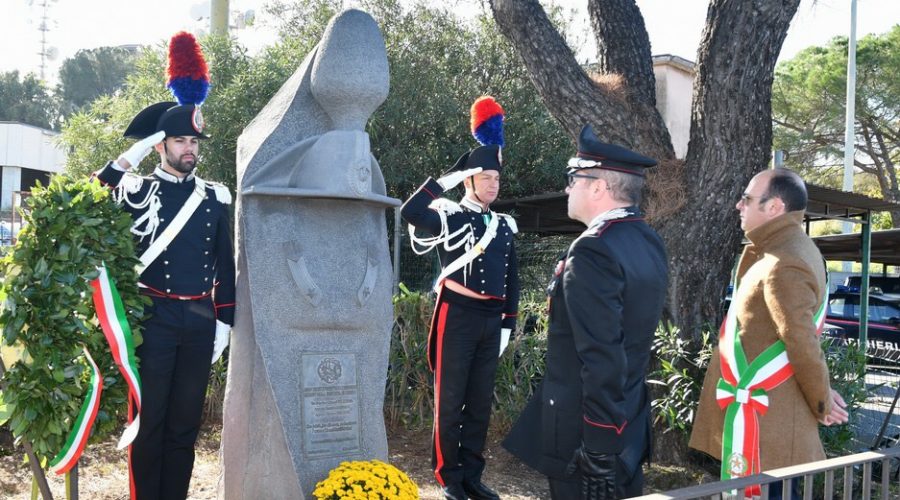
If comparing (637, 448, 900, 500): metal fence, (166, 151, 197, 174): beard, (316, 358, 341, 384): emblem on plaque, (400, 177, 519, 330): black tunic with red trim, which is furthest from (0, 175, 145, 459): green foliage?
(637, 448, 900, 500): metal fence

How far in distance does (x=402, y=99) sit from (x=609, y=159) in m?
7.33

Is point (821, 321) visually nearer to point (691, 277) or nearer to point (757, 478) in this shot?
point (757, 478)

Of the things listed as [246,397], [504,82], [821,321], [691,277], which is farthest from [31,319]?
[504,82]

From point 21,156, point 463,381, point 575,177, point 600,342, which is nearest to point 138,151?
point 575,177

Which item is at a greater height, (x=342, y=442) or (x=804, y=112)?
(x=804, y=112)

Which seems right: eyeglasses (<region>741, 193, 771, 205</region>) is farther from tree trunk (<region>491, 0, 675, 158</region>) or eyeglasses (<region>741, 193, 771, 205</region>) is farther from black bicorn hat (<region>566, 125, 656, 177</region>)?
tree trunk (<region>491, 0, 675, 158</region>)

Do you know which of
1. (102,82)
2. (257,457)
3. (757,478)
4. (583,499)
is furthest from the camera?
(102,82)

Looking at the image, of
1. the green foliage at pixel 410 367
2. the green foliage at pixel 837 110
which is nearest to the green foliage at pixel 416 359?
the green foliage at pixel 410 367

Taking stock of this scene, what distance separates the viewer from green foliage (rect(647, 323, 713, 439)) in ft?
18.8

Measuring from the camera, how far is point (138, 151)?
3963 mm

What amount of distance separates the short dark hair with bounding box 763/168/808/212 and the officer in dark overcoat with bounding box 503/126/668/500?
2.91ft

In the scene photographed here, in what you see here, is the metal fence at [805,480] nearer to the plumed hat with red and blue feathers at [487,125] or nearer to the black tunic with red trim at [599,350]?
the black tunic with red trim at [599,350]

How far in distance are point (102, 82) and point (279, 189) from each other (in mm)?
43361

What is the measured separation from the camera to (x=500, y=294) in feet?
16.8
